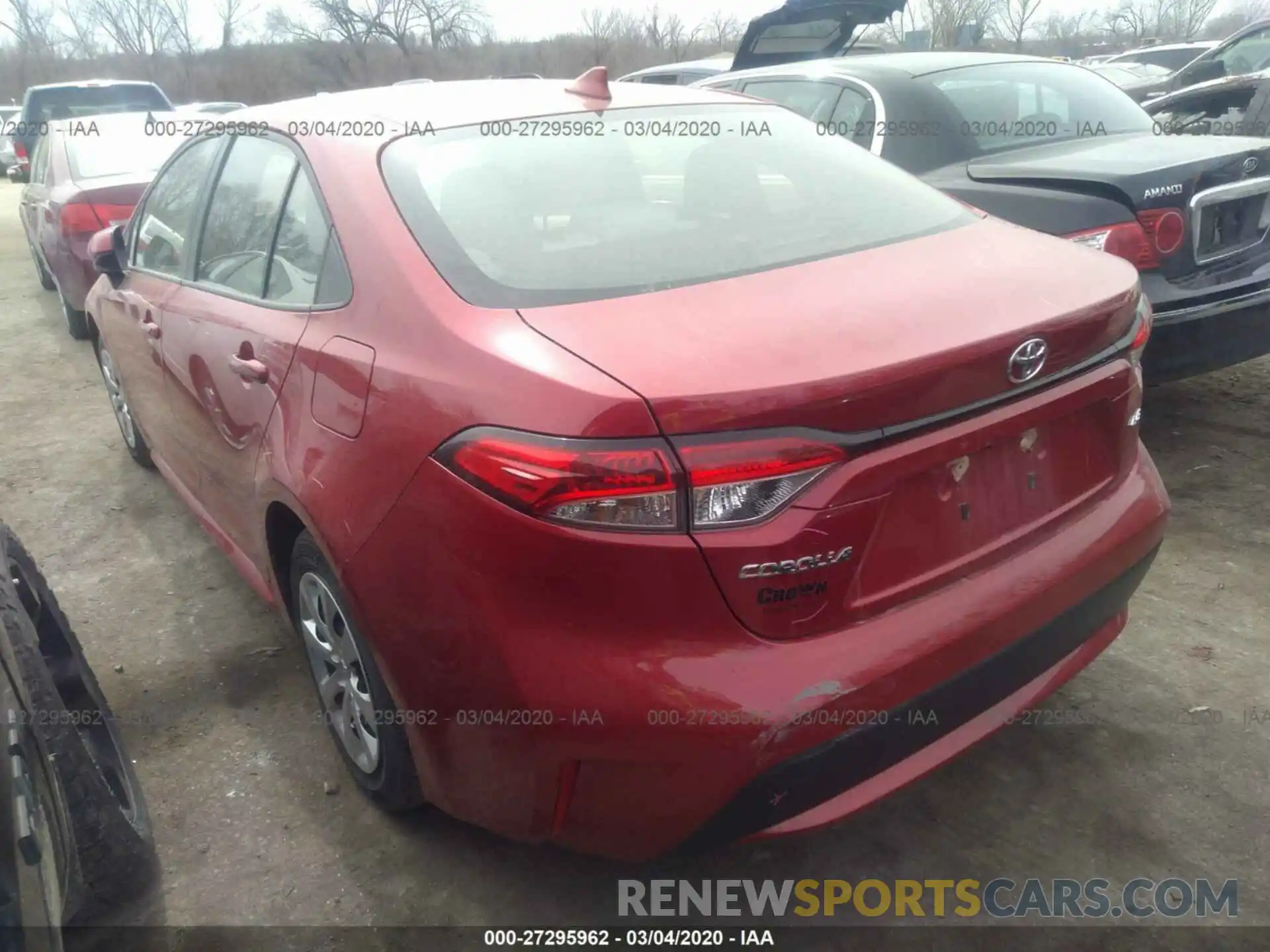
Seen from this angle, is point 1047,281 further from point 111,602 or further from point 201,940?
point 111,602

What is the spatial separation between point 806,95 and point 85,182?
4602 mm

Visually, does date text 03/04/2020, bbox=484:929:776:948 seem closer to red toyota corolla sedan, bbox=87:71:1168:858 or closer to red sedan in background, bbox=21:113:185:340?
red toyota corolla sedan, bbox=87:71:1168:858

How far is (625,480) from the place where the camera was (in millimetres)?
1541

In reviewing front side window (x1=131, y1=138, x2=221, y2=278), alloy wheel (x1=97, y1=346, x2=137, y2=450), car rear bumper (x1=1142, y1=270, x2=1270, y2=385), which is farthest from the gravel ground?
front side window (x1=131, y1=138, x2=221, y2=278)

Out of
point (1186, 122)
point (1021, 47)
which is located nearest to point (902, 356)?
point (1186, 122)

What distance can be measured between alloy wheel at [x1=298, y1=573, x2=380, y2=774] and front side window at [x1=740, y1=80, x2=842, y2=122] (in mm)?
3344

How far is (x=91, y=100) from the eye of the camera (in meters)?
13.7

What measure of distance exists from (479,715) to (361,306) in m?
0.85

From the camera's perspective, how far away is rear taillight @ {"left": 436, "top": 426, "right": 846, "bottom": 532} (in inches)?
60.5

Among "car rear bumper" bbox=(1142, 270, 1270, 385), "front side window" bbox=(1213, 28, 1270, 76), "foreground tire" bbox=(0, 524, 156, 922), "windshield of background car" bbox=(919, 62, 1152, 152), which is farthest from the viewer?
"front side window" bbox=(1213, 28, 1270, 76)

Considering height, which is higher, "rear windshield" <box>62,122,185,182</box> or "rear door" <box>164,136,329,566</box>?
"rear windshield" <box>62,122,185,182</box>

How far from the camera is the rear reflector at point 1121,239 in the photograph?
3.53m

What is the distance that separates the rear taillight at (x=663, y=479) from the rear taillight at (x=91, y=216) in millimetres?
5700

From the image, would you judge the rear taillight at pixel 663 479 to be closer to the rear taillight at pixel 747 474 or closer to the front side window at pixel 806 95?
the rear taillight at pixel 747 474
